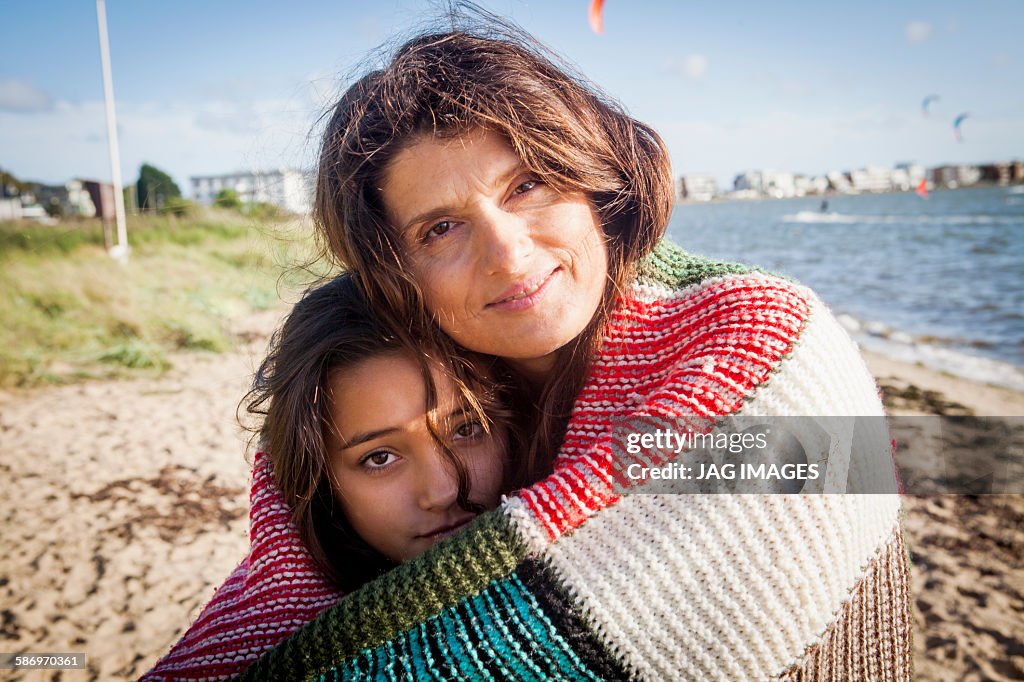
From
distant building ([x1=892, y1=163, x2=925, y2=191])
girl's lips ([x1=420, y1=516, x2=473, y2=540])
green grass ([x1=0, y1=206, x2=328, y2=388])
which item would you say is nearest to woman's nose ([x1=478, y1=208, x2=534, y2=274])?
girl's lips ([x1=420, y1=516, x2=473, y2=540])

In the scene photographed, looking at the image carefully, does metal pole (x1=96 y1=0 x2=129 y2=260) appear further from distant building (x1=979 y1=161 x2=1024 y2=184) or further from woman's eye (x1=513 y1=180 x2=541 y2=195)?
distant building (x1=979 y1=161 x2=1024 y2=184)

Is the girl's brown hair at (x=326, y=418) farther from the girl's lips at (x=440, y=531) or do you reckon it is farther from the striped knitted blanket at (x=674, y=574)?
the striped knitted blanket at (x=674, y=574)

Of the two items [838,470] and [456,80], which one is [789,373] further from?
[456,80]

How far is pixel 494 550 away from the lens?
1.24 metres

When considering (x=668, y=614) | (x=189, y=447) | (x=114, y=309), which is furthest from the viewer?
(x=114, y=309)

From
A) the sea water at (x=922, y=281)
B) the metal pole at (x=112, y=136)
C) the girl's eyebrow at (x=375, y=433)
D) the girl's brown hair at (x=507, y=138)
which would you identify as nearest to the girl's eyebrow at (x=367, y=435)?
the girl's eyebrow at (x=375, y=433)

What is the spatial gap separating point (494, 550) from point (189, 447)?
204 inches

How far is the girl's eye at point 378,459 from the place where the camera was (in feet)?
6.02

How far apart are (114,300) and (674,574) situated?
1122 centimetres

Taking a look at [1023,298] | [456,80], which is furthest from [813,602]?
[1023,298]

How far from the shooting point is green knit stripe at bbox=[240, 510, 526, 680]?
124 centimetres

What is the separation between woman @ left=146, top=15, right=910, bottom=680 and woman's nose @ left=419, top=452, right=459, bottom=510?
21 centimetres

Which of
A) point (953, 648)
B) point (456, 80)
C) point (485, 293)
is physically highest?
point (456, 80)

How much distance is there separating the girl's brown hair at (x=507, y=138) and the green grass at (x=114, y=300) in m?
0.67
